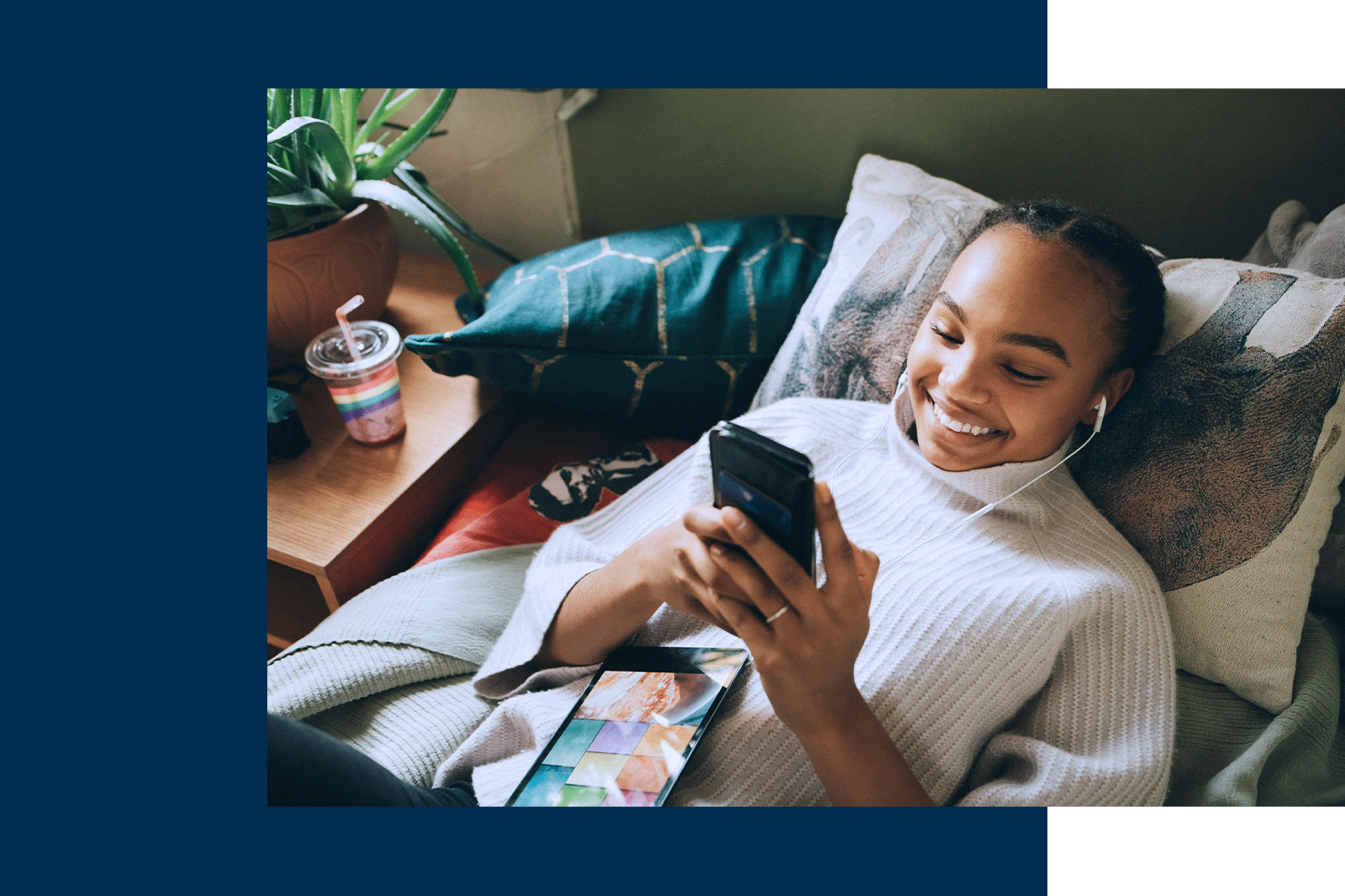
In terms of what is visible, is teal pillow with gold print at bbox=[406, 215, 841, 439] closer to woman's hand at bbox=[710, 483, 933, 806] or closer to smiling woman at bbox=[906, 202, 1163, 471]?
smiling woman at bbox=[906, 202, 1163, 471]

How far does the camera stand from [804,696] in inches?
26.3

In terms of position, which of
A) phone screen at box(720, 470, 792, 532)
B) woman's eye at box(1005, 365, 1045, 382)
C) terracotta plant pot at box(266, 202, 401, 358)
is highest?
terracotta plant pot at box(266, 202, 401, 358)

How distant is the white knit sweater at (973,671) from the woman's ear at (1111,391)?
0.04m

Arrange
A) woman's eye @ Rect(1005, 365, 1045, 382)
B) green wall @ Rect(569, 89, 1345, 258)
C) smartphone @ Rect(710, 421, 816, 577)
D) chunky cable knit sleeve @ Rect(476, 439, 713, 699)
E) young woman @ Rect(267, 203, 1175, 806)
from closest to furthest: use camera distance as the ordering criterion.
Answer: smartphone @ Rect(710, 421, 816, 577) < young woman @ Rect(267, 203, 1175, 806) < woman's eye @ Rect(1005, 365, 1045, 382) < chunky cable knit sleeve @ Rect(476, 439, 713, 699) < green wall @ Rect(569, 89, 1345, 258)

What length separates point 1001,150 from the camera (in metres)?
1.17

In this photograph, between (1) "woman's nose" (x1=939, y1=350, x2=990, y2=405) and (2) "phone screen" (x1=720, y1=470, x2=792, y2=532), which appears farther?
(1) "woman's nose" (x1=939, y1=350, x2=990, y2=405)

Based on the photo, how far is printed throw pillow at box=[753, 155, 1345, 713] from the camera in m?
0.78

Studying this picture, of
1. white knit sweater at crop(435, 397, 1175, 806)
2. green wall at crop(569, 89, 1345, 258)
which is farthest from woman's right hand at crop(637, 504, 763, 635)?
green wall at crop(569, 89, 1345, 258)

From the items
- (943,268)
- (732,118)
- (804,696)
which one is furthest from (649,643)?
(732,118)

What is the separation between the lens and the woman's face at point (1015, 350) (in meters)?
0.77

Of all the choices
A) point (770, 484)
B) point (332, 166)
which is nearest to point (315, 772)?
point (770, 484)

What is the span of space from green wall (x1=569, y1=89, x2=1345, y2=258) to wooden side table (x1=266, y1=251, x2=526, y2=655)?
45 centimetres

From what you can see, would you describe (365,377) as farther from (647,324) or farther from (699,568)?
(699,568)

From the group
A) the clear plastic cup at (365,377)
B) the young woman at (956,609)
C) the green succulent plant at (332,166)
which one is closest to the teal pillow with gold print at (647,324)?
the clear plastic cup at (365,377)
